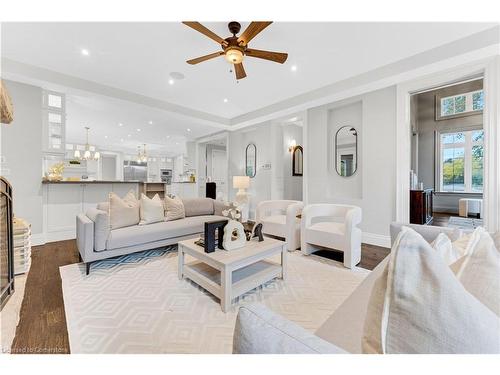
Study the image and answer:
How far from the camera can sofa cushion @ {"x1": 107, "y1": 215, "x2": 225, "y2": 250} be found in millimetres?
2477

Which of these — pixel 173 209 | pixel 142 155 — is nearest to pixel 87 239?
pixel 173 209

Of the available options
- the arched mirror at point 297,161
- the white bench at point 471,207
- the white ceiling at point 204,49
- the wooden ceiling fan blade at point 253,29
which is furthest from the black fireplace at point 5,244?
the white bench at point 471,207

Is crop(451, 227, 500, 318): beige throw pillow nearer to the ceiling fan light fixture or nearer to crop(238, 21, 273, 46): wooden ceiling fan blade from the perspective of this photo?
crop(238, 21, 273, 46): wooden ceiling fan blade

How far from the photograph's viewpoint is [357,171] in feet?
13.0

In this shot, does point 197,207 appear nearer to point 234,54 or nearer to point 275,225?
point 275,225

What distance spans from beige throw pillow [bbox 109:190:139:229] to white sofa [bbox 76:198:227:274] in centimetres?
7

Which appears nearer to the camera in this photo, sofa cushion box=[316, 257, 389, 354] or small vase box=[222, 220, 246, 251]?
sofa cushion box=[316, 257, 389, 354]

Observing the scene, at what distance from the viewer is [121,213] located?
108 inches

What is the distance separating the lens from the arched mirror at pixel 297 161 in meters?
5.95

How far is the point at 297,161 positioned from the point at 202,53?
381 centimetres

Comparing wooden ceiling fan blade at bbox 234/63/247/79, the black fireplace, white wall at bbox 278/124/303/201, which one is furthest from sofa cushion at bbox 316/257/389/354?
white wall at bbox 278/124/303/201

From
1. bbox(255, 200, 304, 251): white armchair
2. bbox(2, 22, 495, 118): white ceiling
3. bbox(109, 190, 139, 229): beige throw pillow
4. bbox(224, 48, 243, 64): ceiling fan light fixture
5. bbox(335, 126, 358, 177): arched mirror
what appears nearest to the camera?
bbox(224, 48, 243, 64): ceiling fan light fixture

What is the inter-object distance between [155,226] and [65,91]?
279 centimetres
